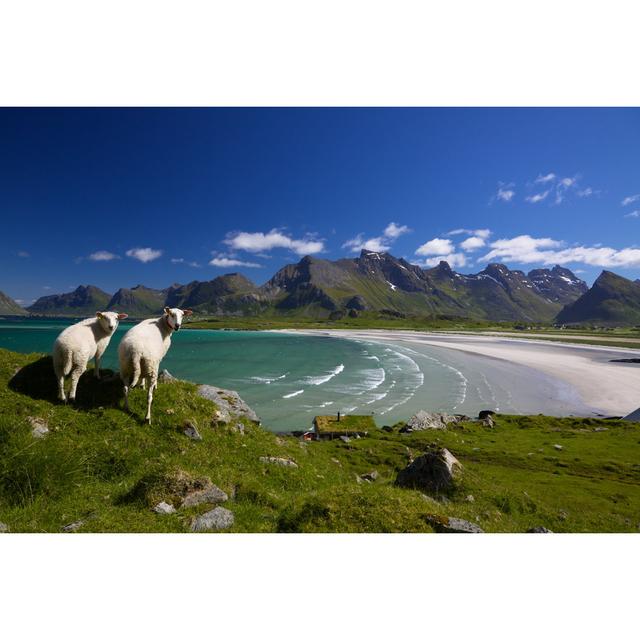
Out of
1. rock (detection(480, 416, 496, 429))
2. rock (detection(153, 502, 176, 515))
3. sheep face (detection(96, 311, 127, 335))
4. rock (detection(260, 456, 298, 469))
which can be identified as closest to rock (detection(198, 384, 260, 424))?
rock (detection(260, 456, 298, 469))

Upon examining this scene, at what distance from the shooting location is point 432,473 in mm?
11789

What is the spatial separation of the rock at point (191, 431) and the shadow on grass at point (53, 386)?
2.14 meters

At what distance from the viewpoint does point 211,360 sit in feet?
263

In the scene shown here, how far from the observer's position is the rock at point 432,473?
11.5 meters

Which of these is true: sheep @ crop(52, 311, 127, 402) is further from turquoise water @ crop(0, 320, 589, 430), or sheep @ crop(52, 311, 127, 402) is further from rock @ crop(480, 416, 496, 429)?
rock @ crop(480, 416, 496, 429)

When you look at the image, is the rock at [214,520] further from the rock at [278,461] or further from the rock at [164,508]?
the rock at [278,461]

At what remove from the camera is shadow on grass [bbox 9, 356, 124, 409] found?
961 cm

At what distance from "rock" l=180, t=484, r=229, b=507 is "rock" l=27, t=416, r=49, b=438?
14.5 feet

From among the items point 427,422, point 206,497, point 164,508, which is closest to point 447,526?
point 206,497

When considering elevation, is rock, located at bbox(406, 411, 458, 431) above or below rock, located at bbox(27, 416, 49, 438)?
below

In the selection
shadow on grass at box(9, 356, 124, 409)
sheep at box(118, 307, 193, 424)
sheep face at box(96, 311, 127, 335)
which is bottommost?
shadow on grass at box(9, 356, 124, 409)

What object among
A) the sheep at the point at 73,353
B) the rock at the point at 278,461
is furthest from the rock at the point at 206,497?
the sheep at the point at 73,353

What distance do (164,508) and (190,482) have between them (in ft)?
2.60

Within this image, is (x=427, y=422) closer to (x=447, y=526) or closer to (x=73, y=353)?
(x=447, y=526)
